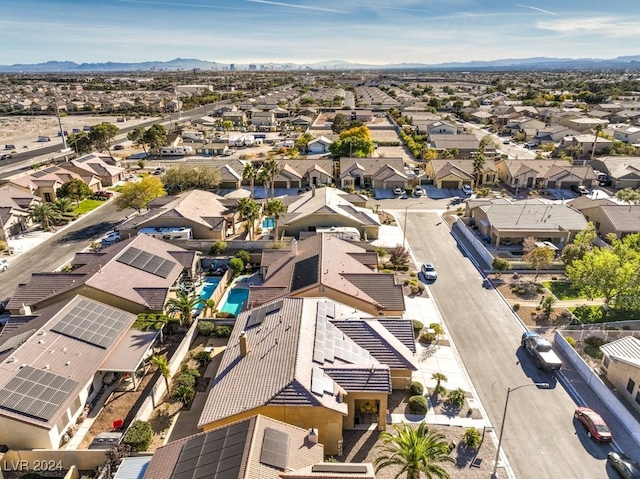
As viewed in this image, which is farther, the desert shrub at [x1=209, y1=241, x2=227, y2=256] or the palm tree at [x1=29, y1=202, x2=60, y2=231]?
the palm tree at [x1=29, y1=202, x2=60, y2=231]

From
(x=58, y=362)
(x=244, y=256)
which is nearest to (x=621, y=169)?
(x=244, y=256)

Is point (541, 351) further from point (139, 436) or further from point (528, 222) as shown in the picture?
point (139, 436)

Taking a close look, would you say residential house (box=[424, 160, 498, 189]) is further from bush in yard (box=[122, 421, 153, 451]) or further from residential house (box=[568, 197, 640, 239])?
bush in yard (box=[122, 421, 153, 451])

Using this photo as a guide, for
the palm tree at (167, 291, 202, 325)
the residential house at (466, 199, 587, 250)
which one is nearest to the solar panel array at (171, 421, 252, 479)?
the palm tree at (167, 291, 202, 325)

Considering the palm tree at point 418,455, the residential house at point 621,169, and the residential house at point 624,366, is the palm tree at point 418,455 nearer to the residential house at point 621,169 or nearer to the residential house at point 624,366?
the residential house at point 624,366

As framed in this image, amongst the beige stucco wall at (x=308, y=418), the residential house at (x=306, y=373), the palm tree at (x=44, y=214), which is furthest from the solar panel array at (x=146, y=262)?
the palm tree at (x=44, y=214)

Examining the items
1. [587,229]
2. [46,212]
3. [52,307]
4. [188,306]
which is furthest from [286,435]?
[46,212]

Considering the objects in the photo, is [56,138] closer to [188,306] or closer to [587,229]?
[188,306]
